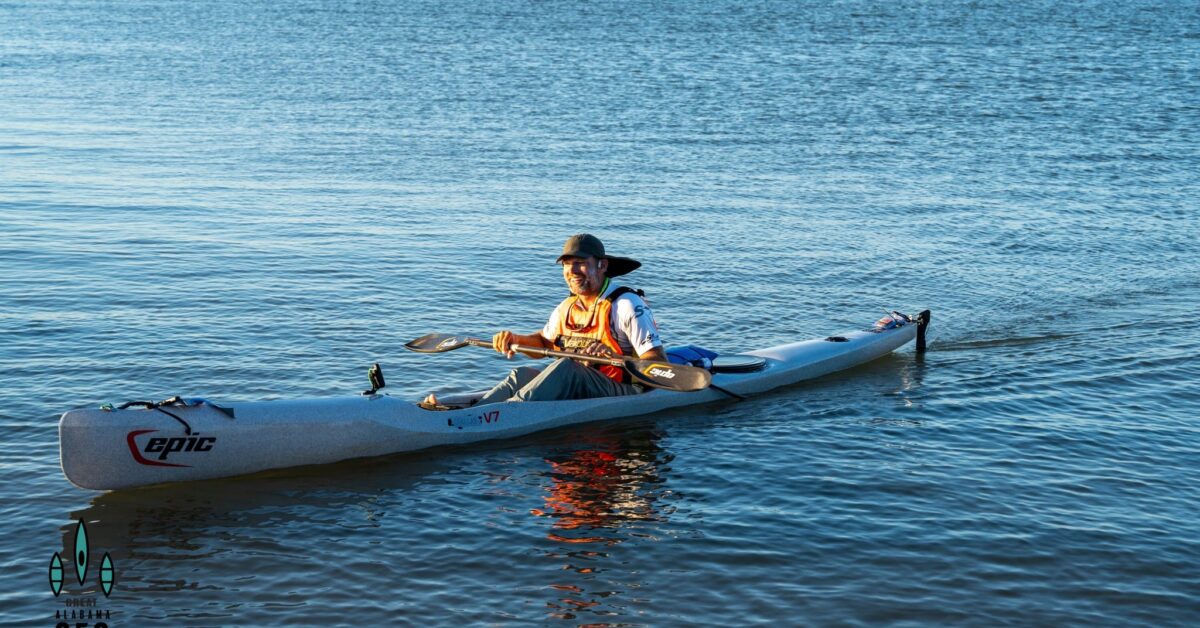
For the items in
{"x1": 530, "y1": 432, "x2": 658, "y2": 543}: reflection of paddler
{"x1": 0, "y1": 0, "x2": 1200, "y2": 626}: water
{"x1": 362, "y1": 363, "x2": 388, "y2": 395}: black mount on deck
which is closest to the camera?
{"x1": 0, "y1": 0, "x2": 1200, "y2": 626}: water

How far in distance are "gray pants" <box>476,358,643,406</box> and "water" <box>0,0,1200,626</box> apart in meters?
0.35

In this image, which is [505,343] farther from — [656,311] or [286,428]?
[656,311]

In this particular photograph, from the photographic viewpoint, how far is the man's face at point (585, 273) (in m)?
10.1

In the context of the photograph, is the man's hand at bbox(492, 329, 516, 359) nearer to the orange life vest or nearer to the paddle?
the paddle

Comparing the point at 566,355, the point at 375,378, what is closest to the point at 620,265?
the point at 566,355

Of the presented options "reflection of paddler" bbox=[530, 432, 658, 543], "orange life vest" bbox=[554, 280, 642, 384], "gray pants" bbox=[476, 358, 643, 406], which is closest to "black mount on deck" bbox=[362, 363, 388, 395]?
"gray pants" bbox=[476, 358, 643, 406]

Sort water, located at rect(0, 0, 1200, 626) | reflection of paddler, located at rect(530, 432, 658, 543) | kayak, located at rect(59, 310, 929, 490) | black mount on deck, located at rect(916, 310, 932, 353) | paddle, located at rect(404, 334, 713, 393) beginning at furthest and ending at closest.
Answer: black mount on deck, located at rect(916, 310, 932, 353) < paddle, located at rect(404, 334, 713, 393) < reflection of paddler, located at rect(530, 432, 658, 543) < kayak, located at rect(59, 310, 929, 490) < water, located at rect(0, 0, 1200, 626)

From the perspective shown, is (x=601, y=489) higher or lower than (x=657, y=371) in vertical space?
lower

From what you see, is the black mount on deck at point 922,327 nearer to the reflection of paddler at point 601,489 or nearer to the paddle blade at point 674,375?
the paddle blade at point 674,375

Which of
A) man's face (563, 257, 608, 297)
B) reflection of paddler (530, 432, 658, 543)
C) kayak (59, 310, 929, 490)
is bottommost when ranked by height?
reflection of paddler (530, 432, 658, 543)

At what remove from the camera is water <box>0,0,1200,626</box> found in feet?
25.3

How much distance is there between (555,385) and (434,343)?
1.59m

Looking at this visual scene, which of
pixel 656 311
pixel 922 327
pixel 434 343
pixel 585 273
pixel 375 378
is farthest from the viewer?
pixel 656 311

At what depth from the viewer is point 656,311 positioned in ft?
46.4
